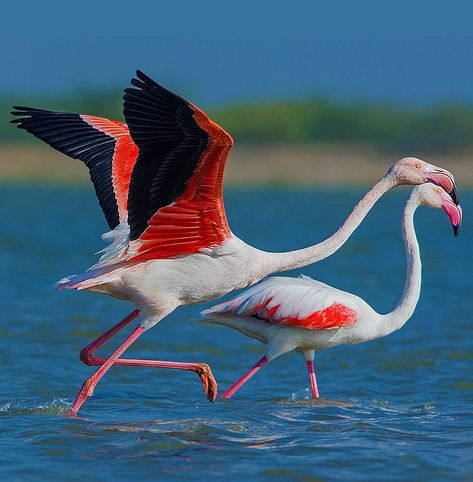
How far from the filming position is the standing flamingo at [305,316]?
8.52 metres

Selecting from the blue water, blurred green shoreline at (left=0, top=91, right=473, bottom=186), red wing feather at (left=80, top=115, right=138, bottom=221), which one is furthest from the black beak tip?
blurred green shoreline at (left=0, top=91, right=473, bottom=186)

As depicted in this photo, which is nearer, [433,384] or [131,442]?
[131,442]

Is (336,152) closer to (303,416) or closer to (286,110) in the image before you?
(286,110)

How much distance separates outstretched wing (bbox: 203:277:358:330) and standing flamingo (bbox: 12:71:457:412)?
2.86 ft

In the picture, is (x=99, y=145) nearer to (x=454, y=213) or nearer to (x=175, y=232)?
(x=175, y=232)

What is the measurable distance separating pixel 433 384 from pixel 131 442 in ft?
10.0

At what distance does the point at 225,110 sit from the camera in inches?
2096

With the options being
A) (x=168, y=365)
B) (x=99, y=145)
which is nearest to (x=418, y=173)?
(x=168, y=365)

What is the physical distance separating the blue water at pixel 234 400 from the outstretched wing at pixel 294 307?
1.75 feet

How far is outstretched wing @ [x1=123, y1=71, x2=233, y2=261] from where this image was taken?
6.65 metres

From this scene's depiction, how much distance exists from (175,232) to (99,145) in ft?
4.02

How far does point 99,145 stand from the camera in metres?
8.48

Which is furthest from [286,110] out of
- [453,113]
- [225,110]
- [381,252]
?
[381,252]

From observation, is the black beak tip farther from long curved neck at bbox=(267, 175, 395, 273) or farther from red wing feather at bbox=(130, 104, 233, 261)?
red wing feather at bbox=(130, 104, 233, 261)
